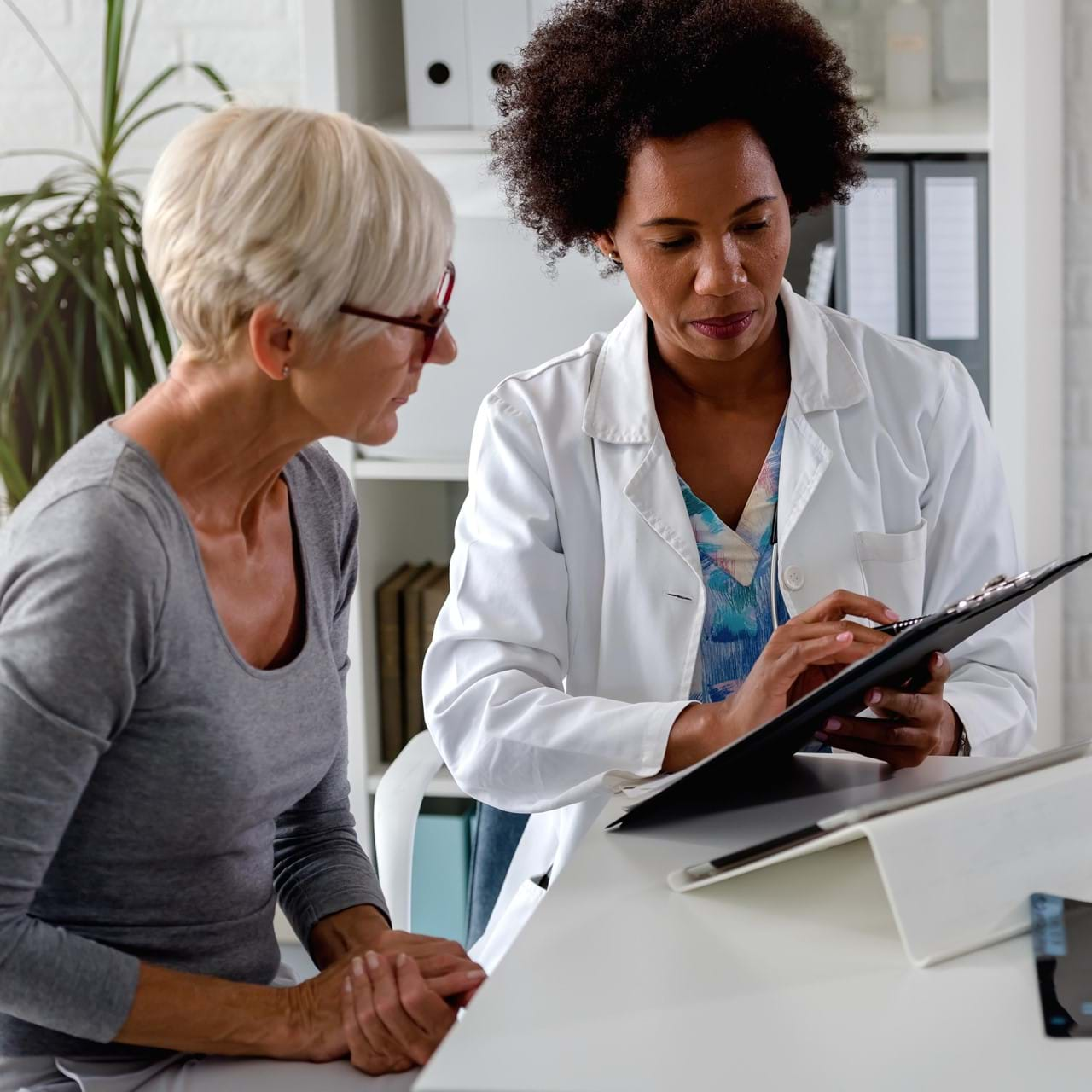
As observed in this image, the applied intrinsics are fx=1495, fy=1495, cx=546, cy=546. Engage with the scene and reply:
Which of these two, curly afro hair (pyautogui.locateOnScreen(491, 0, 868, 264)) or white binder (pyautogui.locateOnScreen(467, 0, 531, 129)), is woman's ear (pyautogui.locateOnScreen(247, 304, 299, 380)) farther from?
white binder (pyautogui.locateOnScreen(467, 0, 531, 129))

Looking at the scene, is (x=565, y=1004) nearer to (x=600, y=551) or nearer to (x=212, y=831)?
(x=212, y=831)

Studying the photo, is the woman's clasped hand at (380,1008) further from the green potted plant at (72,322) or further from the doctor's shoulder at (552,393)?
the green potted plant at (72,322)

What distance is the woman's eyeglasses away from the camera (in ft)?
3.67

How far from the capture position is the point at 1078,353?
2467 millimetres

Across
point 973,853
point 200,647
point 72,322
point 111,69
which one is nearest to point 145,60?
point 111,69

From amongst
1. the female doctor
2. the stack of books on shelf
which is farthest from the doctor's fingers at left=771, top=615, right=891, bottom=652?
the stack of books on shelf

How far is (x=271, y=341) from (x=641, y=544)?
0.56 m

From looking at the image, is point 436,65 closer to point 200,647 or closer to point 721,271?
point 721,271

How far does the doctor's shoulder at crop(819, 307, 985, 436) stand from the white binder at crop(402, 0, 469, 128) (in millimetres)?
790

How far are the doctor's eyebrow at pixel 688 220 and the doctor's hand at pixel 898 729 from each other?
561 mm

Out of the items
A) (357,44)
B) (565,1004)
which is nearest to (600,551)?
(565,1004)

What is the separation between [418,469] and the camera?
2.25 meters

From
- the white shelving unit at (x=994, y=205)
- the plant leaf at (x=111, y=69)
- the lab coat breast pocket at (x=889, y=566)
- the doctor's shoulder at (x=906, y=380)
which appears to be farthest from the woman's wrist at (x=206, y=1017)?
the plant leaf at (x=111, y=69)

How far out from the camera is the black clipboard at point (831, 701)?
0.92 meters
